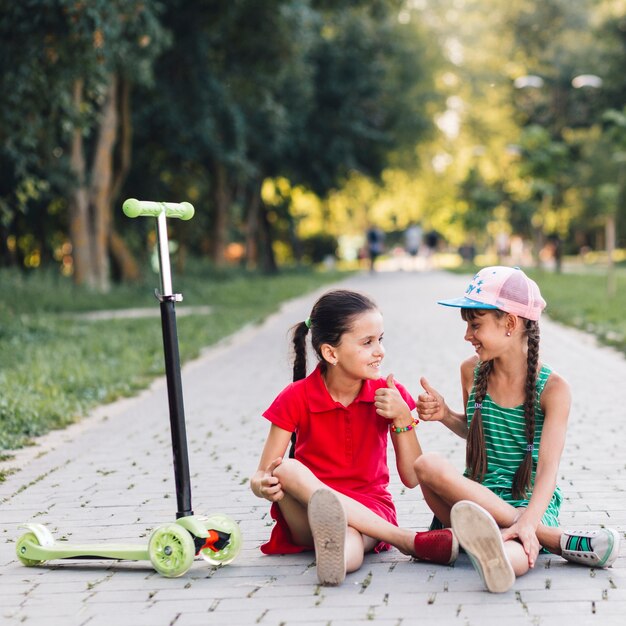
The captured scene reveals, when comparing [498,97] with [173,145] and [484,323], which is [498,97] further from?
[484,323]

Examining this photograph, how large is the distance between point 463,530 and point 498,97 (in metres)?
51.7

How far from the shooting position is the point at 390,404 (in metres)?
4.50

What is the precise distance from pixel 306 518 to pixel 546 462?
967 mm

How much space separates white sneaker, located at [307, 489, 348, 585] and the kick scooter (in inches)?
19.2

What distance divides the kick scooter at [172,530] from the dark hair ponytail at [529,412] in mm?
1134

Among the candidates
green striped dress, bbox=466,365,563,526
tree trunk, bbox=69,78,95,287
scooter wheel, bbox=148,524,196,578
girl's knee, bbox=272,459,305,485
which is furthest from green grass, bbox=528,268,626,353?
tree trunk, bbox=69,78,95,287

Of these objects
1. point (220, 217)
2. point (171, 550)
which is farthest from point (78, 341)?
point (220, 217)

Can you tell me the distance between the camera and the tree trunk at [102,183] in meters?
24.5

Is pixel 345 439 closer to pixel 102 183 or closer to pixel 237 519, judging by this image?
pixel 237 519

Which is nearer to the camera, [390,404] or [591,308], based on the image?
[390,404]

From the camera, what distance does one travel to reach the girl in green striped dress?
434 cm

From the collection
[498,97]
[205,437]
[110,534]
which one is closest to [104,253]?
[205,437]

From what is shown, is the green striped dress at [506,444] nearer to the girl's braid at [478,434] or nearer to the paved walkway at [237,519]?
the girl's braid at [478,434]

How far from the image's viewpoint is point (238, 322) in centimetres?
1822
